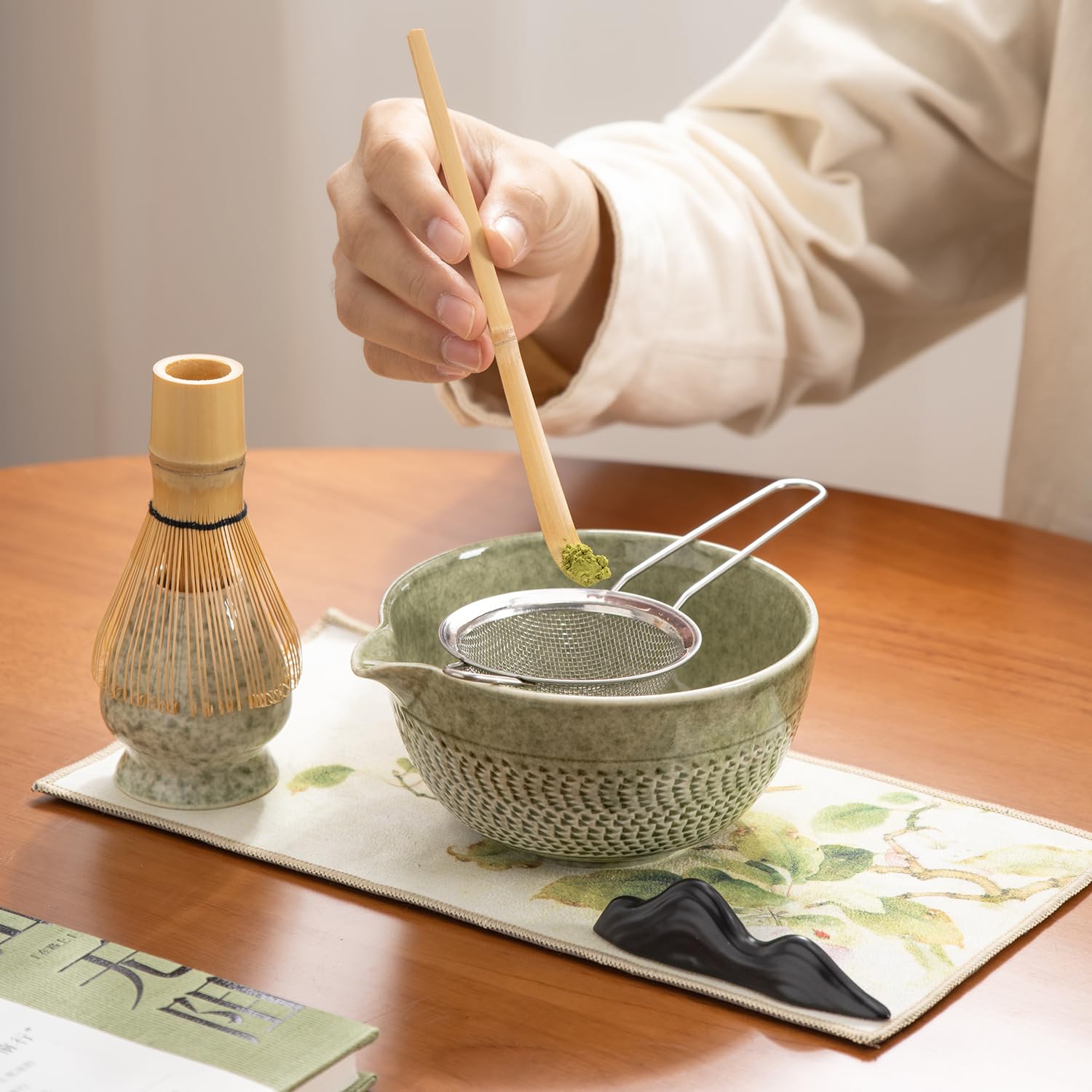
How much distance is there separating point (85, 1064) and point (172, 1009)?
3cm

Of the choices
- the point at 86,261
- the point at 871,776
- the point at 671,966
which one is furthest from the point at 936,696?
the point at 86,261

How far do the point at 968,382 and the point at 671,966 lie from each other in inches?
53.7

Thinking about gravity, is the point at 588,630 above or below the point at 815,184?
below

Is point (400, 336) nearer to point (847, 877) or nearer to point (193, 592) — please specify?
point (193, 592)

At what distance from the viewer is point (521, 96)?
165 centimetres

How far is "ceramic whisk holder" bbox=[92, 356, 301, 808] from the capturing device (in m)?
0.51

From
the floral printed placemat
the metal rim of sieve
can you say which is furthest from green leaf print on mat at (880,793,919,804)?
the metal rim of sieve

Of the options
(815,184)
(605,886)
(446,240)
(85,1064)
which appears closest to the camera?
(85,1064)

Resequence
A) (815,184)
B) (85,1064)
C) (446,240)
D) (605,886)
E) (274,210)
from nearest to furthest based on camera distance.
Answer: (85,1064)
(605,886)
(446,240)
(815,184)
(274,210)

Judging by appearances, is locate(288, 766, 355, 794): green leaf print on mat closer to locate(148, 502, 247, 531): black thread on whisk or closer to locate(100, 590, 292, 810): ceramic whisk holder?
locate(100, 590, 292, 810): ceramic whisk holder

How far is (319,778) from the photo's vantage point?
56 centimetres

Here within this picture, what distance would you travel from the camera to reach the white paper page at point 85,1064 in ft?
1.19

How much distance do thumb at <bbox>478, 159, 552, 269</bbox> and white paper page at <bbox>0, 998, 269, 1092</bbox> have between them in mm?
349

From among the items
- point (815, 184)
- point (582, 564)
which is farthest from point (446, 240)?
point (815, 184)
